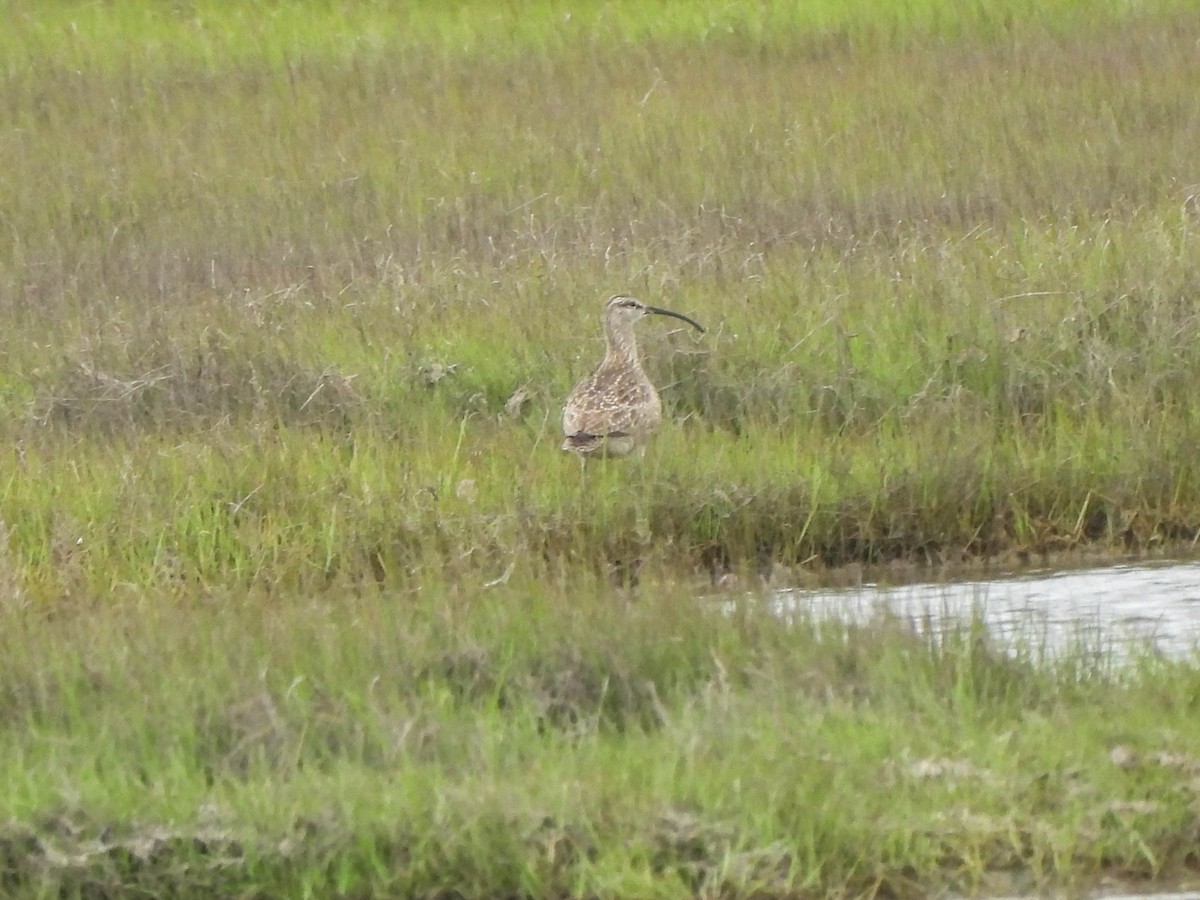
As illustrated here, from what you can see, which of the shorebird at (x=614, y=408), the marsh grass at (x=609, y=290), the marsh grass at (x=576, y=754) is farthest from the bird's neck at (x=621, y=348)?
the marsh grass at (x=576, y=754)

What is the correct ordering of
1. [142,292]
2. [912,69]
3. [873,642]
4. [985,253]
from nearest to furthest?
[873,642], [985,253], [142,292], [912,69]

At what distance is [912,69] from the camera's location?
1527 centimetres

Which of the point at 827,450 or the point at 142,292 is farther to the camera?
the point at 142,292

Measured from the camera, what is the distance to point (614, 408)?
872cm

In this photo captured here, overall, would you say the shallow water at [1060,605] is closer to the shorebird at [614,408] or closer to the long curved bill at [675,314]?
the shorebird at [614,408]

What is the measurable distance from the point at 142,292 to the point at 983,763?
7.88 meters

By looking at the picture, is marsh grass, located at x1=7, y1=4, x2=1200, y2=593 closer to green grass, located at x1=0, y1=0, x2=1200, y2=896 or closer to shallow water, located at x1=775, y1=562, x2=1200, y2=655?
green grass, located at x1=0, y1=0, x2=1200, y2=896

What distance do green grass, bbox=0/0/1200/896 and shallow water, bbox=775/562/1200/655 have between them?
0.33 m

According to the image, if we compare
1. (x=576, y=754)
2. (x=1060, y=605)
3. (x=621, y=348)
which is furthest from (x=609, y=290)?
(x=576, y=754)

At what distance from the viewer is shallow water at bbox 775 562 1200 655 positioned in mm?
6188

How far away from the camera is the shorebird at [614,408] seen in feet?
28.5

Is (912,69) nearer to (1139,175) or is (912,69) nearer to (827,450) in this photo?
(1139,175)

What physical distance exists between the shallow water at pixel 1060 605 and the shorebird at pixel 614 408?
1266 mm

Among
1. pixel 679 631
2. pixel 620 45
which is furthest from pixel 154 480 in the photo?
pixel 620 45
